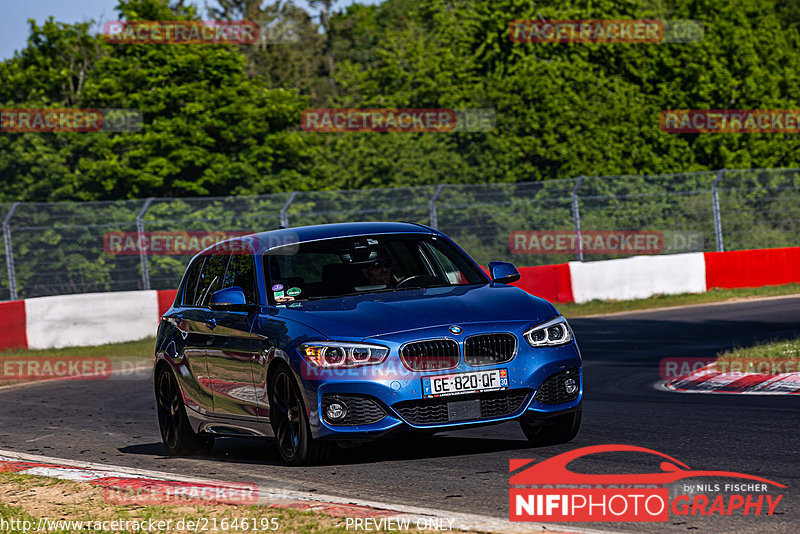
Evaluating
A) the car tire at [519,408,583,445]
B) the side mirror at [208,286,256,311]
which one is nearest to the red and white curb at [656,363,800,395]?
the car tire at [519,408,583,445]

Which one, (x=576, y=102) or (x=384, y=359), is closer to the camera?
(x=384, y=359)

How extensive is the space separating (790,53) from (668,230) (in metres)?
16.4

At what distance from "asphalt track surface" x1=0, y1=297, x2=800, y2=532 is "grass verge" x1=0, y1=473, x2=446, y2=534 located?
0.71m

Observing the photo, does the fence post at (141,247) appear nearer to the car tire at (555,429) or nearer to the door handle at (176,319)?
the door handle at (176,319)

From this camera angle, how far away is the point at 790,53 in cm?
4053

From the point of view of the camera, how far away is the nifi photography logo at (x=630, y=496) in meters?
5.67

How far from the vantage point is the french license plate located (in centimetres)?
731

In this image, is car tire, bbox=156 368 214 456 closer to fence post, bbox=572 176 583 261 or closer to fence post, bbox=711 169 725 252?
fence post, bbox=572 176 583 261

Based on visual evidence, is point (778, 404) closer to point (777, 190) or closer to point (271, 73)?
point (777, 190)

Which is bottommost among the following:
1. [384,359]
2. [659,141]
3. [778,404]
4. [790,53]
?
[778,404]

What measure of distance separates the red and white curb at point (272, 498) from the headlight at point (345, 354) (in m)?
0.84

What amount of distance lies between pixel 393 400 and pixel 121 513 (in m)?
1.72

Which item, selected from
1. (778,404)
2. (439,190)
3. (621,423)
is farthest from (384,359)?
(439,190)

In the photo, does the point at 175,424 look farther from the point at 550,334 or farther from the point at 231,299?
the point at 550,334
